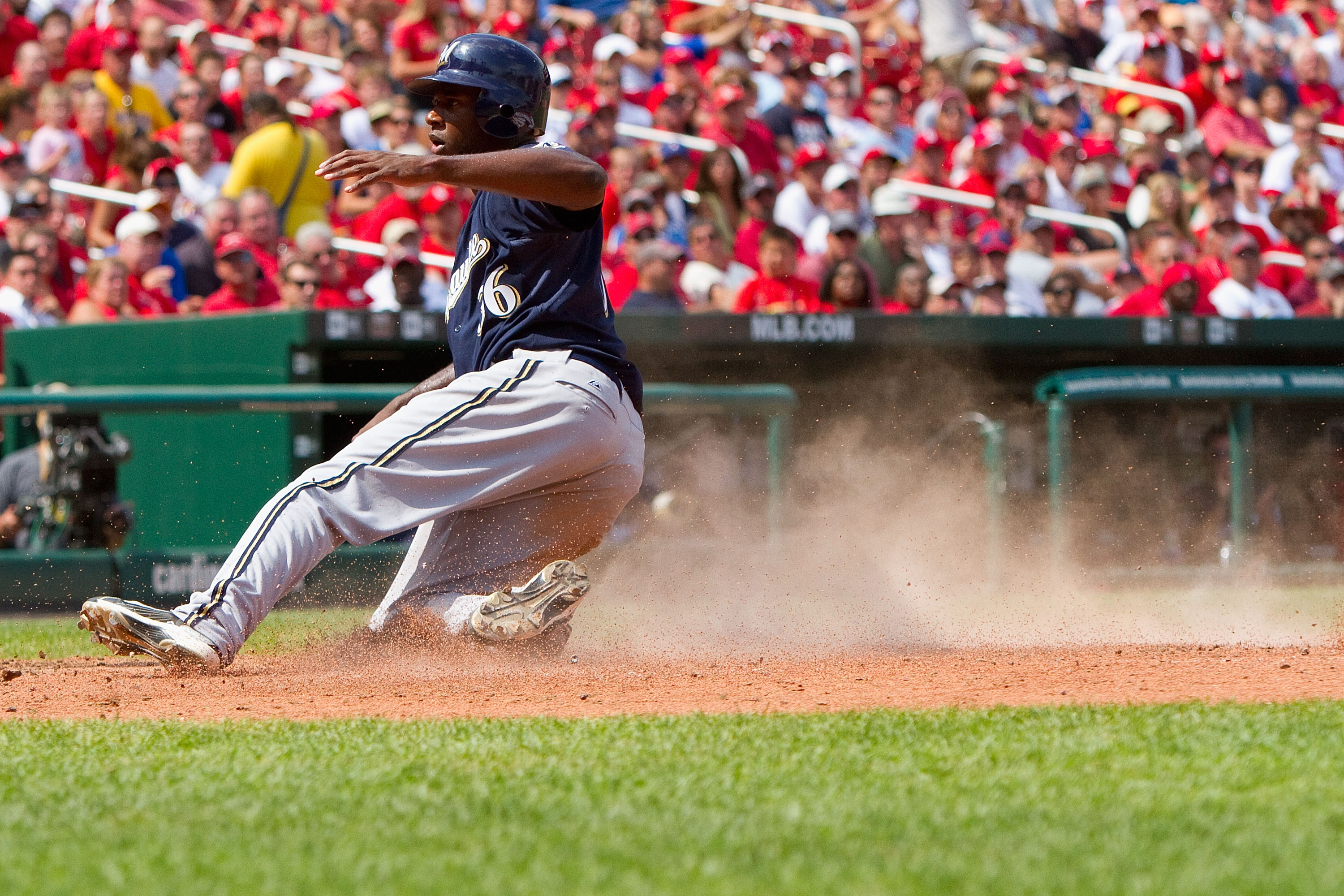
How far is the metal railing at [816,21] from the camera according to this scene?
15.8 m

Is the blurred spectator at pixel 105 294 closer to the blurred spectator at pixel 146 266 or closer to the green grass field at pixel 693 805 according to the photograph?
the blurred spectator at pixel 146 266

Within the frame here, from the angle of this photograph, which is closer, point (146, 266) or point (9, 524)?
point (9, 524)

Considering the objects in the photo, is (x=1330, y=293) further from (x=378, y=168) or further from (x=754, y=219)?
(x=378, y=168)

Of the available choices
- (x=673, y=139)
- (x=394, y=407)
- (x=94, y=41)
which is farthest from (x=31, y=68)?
(x=394, y=407)

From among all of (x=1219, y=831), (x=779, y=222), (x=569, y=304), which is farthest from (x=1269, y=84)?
(x=1219, y=831)

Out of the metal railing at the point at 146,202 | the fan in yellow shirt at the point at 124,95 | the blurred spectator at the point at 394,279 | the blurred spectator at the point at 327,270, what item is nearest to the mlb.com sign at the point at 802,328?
the blurred spectator at the point at 394,279

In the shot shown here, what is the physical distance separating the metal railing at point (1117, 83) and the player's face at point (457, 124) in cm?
1124

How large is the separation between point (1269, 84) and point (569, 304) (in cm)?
1309

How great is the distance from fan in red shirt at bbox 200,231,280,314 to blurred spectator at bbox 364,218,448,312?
69 centimetres

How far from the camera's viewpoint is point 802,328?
380 inches

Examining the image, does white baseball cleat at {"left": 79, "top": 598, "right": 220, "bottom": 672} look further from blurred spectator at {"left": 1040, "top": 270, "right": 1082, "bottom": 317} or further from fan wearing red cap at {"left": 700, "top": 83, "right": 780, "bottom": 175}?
fan wearing red cap at {"left": 700, "top": 83, "right": 780, "bottom": 175}

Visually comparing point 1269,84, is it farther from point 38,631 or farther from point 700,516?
point 38,631

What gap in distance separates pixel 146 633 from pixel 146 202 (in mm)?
5999

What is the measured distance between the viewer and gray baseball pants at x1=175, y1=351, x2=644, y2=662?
4.93 metres
